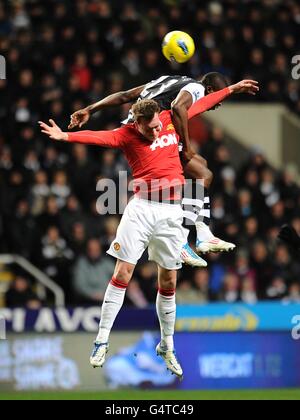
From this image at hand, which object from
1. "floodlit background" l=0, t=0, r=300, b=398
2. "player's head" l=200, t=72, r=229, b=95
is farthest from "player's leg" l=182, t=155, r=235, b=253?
"floodlit background" l=0, t=0, r=300, b=398

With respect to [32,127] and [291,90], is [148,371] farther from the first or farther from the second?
[291,90]

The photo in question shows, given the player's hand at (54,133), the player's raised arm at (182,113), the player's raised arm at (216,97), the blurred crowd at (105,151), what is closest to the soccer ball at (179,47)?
the player's raised arm at (182,113)

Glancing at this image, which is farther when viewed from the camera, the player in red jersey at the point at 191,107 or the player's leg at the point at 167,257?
the player's leg at the point at 167,257

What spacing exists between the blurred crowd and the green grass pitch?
79.1 inches

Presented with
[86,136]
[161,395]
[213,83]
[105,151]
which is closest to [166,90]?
[213,83]

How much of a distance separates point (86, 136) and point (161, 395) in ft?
20.4

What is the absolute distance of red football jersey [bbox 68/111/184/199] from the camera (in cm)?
1112

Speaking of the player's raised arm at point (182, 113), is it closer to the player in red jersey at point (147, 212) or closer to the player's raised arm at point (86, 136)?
the player in red jersey at point (147, 212)

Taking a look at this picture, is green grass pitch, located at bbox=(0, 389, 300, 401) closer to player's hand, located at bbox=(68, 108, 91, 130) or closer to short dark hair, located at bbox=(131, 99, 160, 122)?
player's hand, located at bbox=(68, 108, 91, 130)

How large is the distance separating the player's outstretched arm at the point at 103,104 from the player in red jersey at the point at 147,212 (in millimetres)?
366

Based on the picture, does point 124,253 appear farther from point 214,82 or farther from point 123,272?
point 214,82

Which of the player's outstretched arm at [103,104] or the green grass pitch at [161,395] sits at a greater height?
the player's outstretched arm at [103,104]

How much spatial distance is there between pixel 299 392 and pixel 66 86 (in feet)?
22.9

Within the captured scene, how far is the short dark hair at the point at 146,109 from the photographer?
1078 cm
